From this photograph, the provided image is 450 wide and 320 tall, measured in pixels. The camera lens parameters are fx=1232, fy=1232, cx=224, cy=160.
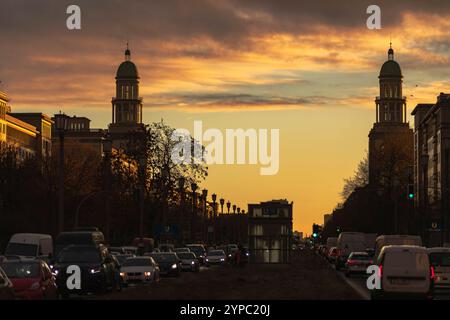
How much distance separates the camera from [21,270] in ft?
115

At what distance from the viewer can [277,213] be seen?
77.4 metres

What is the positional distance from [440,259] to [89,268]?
42.5 feet

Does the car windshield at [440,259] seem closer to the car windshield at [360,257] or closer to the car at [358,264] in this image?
the car at [358,264]

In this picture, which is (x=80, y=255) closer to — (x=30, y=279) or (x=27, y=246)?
(x=30, y=279)

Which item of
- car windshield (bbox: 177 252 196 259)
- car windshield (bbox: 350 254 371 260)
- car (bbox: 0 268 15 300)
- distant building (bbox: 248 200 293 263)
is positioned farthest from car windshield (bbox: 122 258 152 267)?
car (bbox: 0 268 15 300)

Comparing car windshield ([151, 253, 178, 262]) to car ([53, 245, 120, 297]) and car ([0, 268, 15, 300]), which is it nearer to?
car ([53, 245, 120, 297])

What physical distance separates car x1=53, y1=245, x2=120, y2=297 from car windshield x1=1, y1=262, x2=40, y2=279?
5884mm

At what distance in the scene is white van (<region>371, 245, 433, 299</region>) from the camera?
118 ft

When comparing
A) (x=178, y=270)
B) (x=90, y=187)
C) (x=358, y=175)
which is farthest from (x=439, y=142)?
(x=178, y=270)

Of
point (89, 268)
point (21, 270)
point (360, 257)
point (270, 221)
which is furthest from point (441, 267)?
point (270, 221)

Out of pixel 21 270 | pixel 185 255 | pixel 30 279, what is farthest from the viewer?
A: pixel 185 255

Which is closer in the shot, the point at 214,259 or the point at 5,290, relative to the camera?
the point at 5,290

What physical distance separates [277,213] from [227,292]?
36.2m
